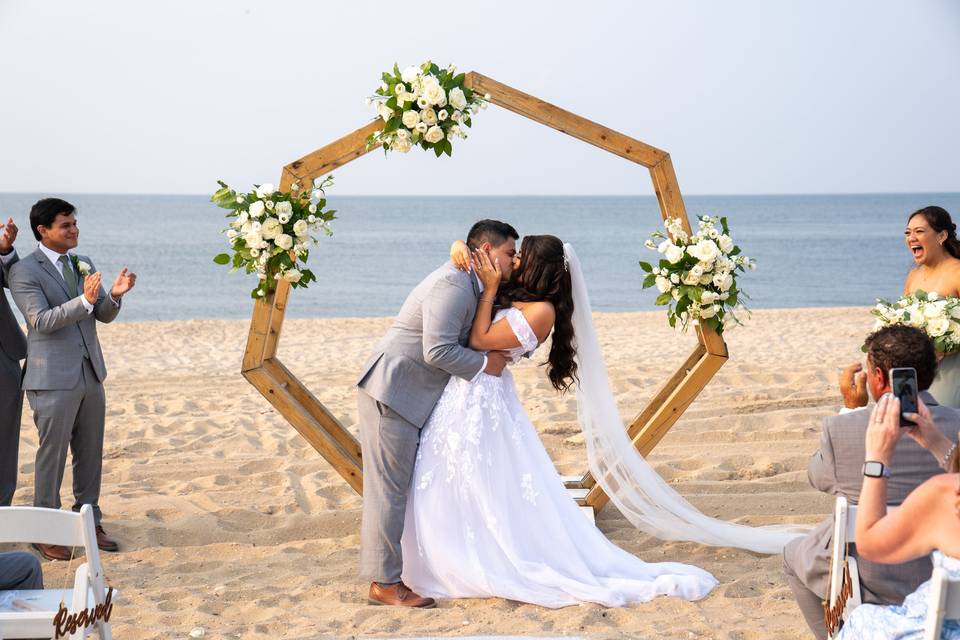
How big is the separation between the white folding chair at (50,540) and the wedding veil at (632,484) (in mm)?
3128

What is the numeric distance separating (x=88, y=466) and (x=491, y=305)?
269cm

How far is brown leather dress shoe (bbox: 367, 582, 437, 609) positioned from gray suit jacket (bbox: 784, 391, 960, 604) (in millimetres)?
1962

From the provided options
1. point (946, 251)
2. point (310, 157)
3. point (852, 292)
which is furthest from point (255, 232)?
point (852, 292)

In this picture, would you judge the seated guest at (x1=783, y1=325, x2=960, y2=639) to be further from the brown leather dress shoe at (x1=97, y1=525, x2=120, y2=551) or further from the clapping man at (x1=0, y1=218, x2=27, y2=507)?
the clapping man at (x1=0, y1=218, x2=27, y2=507)

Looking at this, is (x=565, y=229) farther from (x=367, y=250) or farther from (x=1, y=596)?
(x=1, y=596)

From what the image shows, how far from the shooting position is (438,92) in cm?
554

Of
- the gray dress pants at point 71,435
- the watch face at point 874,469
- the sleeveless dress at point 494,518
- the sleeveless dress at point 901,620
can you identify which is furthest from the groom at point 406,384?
the watch face at point 874,469

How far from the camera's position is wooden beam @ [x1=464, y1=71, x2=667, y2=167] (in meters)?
5.85

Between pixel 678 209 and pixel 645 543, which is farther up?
pixel 678 209

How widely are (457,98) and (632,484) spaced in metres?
2.48

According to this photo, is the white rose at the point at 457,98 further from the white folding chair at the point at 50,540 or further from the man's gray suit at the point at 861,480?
the white folding chair at the point at 50,540

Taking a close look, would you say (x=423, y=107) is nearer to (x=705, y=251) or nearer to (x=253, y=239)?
(x=253, y=239)

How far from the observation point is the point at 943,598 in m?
2.59

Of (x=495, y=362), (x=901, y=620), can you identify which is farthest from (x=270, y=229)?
(x=901, y=620)
